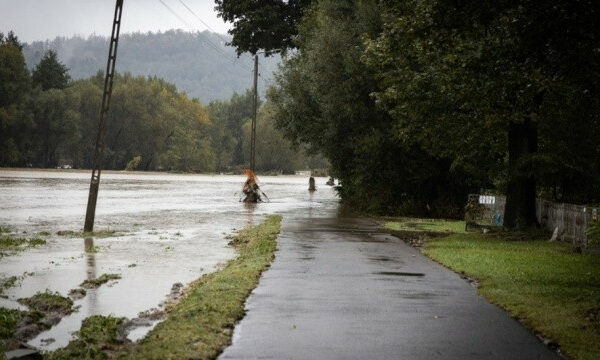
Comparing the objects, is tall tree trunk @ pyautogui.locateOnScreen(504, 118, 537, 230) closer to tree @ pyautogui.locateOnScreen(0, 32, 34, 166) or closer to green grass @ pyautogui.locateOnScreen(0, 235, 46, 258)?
green grass @ pyautogui.locateOnScreen(0, 235, 46, 258)

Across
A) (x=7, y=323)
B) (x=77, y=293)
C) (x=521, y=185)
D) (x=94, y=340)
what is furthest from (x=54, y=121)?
(x=94, y=340)

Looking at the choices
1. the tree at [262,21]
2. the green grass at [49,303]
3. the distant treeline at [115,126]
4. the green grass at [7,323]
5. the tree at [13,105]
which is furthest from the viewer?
the distant treeline at [115,126]

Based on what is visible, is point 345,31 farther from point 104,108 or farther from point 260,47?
point 260,47

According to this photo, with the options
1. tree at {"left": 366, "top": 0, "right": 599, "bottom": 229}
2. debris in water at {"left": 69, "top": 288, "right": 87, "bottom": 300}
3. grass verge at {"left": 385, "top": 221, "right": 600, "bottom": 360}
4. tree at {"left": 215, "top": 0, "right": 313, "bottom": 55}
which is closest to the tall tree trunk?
tree at {"left": 366, "top": 0, "right": 599, "bottom": 229}

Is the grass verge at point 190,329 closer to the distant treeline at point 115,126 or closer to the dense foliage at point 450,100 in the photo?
the dense foliage at point 450,100

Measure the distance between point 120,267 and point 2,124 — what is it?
95.5 metres

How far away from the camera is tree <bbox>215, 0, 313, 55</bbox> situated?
46.7 m

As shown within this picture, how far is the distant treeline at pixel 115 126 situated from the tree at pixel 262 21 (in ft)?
166

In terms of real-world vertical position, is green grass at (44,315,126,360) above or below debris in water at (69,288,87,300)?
above

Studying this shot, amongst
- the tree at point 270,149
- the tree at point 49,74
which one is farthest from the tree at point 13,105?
the tree at point 270,149

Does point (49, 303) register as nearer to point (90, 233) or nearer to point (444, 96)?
point (90, 233)

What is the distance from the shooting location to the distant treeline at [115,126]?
108 m

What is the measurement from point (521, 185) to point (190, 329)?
665 inches

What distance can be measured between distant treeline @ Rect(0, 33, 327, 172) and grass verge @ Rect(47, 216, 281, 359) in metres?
87.5
